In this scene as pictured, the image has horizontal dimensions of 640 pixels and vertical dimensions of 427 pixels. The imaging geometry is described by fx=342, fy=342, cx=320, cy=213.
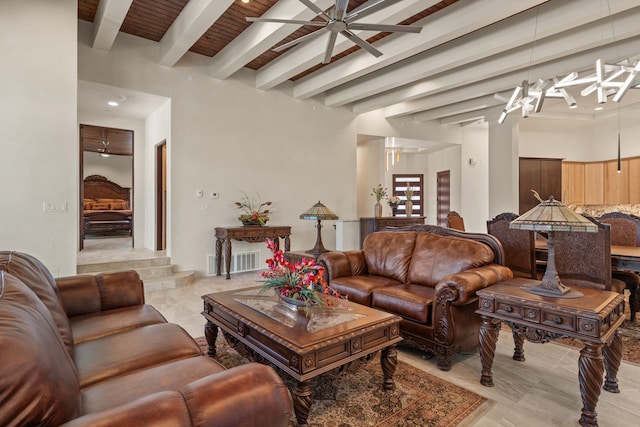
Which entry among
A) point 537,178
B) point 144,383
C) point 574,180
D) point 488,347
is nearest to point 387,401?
point 488,347

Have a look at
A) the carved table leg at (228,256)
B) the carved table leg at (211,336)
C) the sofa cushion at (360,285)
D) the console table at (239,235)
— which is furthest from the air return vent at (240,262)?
the carved table leg at (211,336)

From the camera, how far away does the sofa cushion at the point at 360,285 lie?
3.00m

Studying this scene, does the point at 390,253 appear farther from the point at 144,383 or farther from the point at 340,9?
the point at 144,383

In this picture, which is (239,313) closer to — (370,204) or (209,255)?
(209,255)

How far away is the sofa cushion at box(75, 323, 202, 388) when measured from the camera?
1.52m

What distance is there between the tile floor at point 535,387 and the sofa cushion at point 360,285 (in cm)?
53

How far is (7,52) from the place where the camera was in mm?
3607

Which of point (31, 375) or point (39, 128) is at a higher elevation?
point (39, 128)

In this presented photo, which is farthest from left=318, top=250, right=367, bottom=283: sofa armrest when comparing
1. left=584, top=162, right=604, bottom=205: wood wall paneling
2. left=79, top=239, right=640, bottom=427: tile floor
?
left=584, top=162, right=604, bottom=205: wood wall paneling

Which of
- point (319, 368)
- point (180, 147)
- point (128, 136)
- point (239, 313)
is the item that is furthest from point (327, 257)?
point (128, 136)

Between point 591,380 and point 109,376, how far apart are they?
93.1 inches

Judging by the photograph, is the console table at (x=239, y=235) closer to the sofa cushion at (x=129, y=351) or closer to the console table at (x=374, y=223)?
the console table at (x=374, y=223)

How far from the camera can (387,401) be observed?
2047 millimetres

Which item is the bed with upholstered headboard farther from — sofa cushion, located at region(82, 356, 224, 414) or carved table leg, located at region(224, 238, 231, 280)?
sofa cushion, located at region(82, 356, 224, 414)
